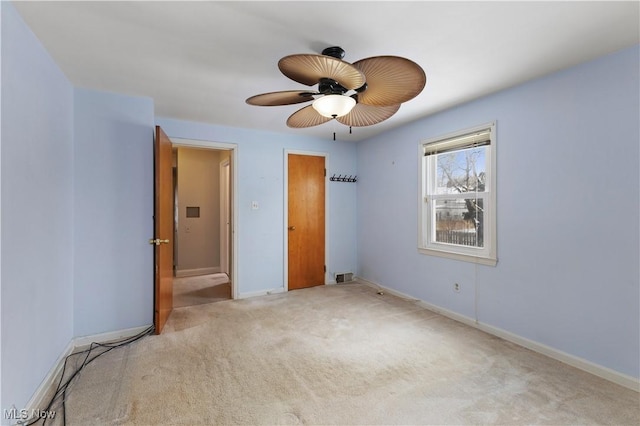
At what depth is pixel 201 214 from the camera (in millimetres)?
5730

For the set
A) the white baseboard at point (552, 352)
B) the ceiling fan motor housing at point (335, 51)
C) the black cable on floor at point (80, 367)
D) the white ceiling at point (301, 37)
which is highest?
the white ceiling at point (301, 37)

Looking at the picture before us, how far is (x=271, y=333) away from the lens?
2.91 m

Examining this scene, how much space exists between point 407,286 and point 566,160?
2.27m

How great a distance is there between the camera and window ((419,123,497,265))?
9.76 ft

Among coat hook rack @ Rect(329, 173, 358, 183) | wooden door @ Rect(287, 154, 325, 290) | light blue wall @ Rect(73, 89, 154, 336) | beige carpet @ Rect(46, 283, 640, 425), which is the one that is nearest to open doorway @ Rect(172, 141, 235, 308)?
wooden door @ Rect(287, 154, 325, 290)

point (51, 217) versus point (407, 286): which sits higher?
point (51, 217)

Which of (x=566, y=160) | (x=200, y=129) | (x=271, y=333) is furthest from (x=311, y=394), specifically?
(x=200, y=129)

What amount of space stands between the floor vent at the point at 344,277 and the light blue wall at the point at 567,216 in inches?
71.1

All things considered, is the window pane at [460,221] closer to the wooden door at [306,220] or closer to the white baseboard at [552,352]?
the white baseboard at [552,352]

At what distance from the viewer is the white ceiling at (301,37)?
1659 mm

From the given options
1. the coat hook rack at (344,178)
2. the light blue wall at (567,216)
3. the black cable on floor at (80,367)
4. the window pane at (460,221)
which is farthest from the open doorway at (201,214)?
the light blue wall at (567,216)

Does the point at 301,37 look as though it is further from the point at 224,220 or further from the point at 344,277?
the point at 224,220

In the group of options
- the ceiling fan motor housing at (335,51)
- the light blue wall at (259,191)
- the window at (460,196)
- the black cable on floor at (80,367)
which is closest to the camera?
the black cable on floor at (80,367)

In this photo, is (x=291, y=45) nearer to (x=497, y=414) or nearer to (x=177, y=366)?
(x=177, y=366)
